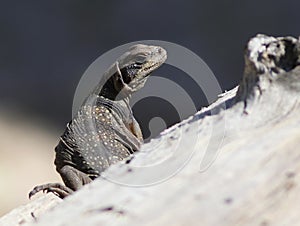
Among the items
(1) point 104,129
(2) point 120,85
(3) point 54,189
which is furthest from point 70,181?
(2) point 120,85

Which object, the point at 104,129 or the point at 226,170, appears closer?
the point at 226,170

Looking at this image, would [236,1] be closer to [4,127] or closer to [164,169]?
[4,127]

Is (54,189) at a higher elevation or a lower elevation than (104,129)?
lower

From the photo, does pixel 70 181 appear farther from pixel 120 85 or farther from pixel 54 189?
pixel 120 85

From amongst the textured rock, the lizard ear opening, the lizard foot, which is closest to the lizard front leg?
the lizard foot

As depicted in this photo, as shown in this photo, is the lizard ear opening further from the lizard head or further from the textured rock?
the textured rock

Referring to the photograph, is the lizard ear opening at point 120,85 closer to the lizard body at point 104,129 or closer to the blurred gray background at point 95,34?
the lizard body at point 104,129

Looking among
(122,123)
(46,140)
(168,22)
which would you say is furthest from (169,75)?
(122,123)

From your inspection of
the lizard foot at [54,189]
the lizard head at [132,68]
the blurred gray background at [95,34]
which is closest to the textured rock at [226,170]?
the lizard foot at [54,189]
